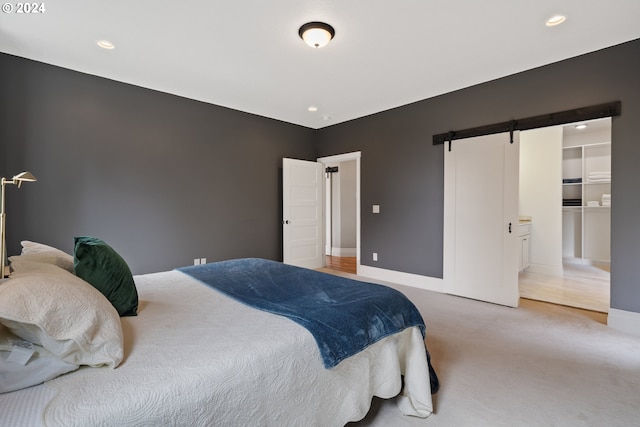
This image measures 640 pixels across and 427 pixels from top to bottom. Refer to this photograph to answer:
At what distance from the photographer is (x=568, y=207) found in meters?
5.85

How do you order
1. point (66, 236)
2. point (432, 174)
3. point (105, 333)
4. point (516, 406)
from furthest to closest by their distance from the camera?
point (432, 174)
point (66, 236)
point (516, 406)
point (105, 333)

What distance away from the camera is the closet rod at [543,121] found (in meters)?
2.89

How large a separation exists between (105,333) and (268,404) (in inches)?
24.4

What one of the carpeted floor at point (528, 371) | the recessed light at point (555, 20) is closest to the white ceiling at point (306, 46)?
the recessed light at point (555, 20)

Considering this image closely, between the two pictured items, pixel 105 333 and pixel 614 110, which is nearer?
pixel 105 333

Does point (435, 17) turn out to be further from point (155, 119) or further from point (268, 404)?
point (155, 119)

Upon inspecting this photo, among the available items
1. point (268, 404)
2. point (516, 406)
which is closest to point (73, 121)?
point (268, 404)

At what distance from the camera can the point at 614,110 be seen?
2.84 m

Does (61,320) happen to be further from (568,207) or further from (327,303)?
(568,207)

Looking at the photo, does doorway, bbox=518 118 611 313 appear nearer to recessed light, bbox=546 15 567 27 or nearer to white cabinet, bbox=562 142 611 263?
white cabinet, bbox=562 142 611 263

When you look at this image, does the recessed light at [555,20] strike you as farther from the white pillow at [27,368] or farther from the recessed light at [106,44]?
the recessed light at [106,44]

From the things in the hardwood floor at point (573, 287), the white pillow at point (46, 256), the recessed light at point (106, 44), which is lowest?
the hardwood floor at point (573, 287)

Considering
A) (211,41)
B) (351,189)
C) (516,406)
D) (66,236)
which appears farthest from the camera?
(351,189)

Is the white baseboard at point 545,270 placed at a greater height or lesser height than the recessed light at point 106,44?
lesser
